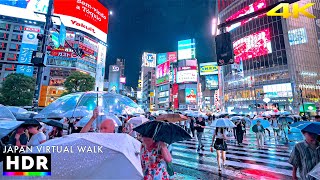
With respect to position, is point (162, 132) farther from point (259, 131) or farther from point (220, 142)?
point (259, 131)

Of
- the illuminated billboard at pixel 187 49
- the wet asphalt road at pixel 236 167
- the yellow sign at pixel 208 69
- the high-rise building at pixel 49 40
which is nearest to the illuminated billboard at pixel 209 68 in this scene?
the yellow sign at pixel 208 69

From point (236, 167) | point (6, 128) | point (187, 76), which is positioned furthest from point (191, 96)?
point (6, 128)

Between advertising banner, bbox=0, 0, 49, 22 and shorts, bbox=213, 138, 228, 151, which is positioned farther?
advertising banner, bbox=0, 0, 49, 22

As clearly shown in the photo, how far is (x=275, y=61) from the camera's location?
60094 mm

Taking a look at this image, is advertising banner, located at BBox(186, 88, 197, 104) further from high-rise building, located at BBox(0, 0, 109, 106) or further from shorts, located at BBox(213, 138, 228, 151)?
shorts, located at BBox(213, 138, 228, 151)

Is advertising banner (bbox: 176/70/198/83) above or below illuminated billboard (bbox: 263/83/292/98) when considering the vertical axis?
above

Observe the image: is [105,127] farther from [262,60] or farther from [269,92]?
[262,60]

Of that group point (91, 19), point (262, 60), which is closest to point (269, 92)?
point (262, 60)

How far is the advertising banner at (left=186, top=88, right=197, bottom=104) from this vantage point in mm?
70025

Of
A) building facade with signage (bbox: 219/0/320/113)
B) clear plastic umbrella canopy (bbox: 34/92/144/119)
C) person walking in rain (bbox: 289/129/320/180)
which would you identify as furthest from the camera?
building facade with signage (bbox: 219/0/320/113)

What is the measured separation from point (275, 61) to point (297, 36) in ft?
34.2

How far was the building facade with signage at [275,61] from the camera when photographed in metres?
54.9

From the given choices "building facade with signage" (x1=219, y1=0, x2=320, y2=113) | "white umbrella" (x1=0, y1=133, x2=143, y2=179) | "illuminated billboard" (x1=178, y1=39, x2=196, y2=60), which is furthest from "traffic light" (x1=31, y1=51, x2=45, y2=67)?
"illuminated billboard" (x1=178, y1=39, x2=196, y2=60)

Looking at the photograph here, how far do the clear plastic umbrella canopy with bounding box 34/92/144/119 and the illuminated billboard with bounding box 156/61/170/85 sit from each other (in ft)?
238
